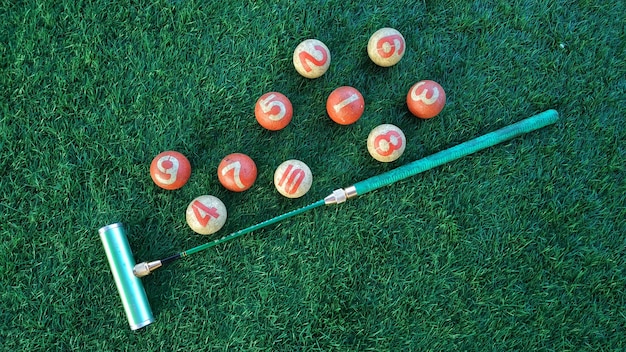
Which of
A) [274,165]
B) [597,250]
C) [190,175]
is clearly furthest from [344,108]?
[597,250]

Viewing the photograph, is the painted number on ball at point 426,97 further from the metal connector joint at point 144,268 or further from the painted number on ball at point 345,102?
the metal connector joint at point 144,268

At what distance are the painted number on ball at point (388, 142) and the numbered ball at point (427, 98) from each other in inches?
7.2

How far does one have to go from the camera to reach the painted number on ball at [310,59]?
2.25 meters

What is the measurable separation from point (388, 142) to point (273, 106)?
1.78 ft

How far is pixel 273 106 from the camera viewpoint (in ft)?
7.14

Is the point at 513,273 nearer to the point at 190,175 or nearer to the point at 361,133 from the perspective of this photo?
the point at 361,133

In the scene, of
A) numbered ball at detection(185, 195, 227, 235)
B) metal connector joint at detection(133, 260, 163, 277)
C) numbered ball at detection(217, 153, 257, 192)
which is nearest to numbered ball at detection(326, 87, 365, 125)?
numbered ball at detection(217, 153, 257, 192)

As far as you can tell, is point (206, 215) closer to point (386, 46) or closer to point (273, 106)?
point (273, 106)

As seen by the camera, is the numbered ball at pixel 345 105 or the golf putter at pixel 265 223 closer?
the golf putter at pixel 265 223

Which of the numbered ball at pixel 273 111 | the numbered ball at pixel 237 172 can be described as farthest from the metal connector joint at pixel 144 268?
the numbered ball at pixel 273 111

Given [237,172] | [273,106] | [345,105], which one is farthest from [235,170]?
[345,105]

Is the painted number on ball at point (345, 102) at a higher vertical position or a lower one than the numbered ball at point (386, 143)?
higher

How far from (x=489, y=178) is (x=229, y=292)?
1.36m

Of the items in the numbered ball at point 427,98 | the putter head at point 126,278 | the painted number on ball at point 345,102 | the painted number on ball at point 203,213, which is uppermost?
the painted number on ball at point 345,102
